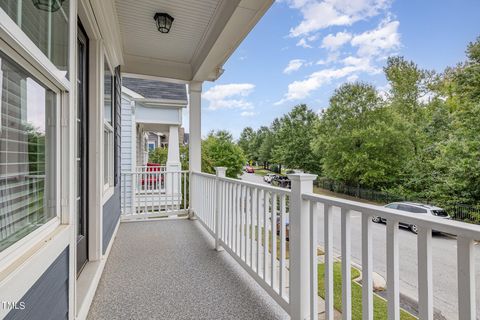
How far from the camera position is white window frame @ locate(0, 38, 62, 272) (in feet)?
2.76

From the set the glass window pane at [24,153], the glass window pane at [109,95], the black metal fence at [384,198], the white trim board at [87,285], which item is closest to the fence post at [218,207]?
the white trim board at [87,285]

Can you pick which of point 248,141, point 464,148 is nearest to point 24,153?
point 464,148

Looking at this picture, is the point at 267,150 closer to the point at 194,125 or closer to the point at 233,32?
the point at 194,125

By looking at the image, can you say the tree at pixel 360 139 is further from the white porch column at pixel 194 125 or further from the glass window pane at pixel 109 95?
the glass window pane at pixel 109 95

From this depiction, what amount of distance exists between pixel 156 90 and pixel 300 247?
6970 mm

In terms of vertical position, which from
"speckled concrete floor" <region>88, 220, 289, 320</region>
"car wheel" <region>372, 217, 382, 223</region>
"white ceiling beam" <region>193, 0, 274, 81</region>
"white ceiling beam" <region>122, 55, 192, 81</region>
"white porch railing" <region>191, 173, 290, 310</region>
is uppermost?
"white ceiling beam" <region>122, 55, 192, 81</region>

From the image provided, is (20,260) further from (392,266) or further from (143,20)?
(143,20)

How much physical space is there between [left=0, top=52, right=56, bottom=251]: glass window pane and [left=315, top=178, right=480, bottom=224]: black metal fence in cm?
969

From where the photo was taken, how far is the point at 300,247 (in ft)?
5.13

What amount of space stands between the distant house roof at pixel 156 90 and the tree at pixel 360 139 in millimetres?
12894

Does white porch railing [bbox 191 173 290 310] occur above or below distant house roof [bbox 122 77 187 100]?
below

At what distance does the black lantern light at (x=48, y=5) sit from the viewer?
108 centimetres

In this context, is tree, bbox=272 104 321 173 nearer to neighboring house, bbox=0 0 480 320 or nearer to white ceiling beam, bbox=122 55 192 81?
white ceiling beam, bbox=122 55 192 81

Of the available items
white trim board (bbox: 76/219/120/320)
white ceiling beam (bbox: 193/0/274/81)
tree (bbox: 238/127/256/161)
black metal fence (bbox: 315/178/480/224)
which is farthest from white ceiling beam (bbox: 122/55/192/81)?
tree (bbox: 238/127/256/161)
